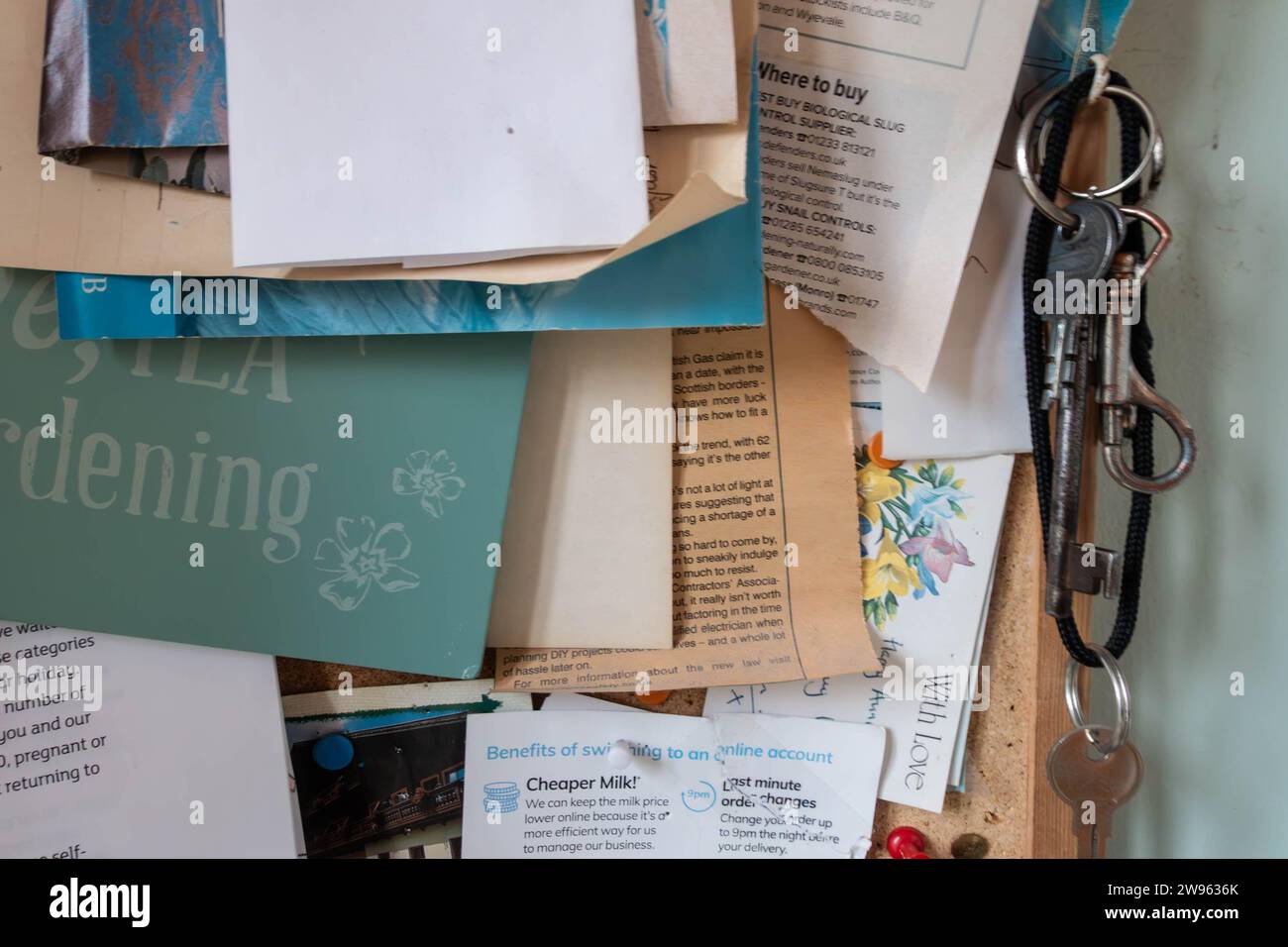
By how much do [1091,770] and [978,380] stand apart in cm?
20

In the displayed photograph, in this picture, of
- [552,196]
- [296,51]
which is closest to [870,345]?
[552,196]

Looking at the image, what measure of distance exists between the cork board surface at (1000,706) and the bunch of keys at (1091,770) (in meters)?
0.02

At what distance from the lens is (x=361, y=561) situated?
0.46 metres

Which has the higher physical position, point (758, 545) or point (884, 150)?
point (884, 150)

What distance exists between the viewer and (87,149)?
40 centimetres

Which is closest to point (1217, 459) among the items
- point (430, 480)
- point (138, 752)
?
point (430, 480)

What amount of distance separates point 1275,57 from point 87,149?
0.57m

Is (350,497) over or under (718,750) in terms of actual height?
over

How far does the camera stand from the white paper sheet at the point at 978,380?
1.54 ft

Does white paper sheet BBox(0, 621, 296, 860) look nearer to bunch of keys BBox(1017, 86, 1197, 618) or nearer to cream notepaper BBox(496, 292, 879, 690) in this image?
cream notepaper BBox(496, 292, 879, 690)

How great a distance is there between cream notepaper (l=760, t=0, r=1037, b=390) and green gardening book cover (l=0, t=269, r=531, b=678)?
0.15 m

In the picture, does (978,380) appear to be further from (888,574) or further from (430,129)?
(430,129)

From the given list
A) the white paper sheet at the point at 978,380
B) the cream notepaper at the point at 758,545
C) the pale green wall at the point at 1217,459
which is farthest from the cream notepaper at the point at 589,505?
the pale green wall at the point at 1217,459
